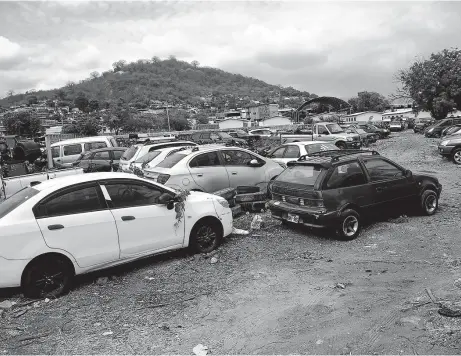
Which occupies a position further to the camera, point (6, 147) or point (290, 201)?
point (6, 147)

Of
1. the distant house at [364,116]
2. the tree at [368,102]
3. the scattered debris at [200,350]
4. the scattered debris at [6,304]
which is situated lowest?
the scattered debris at [200,350]

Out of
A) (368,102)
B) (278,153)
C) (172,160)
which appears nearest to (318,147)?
(278,153)

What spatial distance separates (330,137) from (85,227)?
1861cm

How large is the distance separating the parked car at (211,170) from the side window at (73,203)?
321 cm

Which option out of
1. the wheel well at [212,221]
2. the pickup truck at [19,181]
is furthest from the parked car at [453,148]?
the pickup truck at [19,181]

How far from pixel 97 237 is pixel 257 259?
97.0 inches

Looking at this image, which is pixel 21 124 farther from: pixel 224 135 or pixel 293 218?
pixel 293 218

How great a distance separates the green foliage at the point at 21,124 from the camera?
39.9 m

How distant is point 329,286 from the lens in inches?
208

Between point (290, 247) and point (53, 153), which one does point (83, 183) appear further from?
point (53, 153)

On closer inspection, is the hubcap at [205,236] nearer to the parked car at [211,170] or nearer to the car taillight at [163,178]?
the parked car at [211,170]

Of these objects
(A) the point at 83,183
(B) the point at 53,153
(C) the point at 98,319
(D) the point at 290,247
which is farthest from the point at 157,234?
(B) the point at 53,153

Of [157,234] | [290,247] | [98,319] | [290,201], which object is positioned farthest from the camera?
[290,201]

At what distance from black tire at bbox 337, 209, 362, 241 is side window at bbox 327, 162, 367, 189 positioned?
0.50 m
